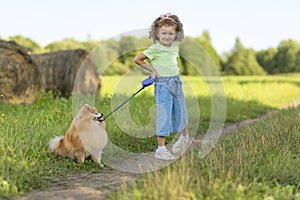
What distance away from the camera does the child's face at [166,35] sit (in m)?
5.62

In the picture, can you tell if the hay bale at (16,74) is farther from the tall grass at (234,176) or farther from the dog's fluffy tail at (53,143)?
the tall grass at (234,176)

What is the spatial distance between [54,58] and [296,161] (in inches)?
348

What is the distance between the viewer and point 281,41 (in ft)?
228

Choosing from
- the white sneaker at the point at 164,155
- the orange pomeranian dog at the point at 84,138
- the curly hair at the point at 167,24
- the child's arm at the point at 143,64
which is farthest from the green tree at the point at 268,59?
the orange pomeranian dog at the point at 84,138

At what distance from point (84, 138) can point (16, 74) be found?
480 cm

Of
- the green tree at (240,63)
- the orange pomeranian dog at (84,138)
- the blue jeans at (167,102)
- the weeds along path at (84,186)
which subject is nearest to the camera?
the weeds along path at (84,186)

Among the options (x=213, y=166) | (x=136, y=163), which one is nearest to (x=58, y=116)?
(x=136, y=163)

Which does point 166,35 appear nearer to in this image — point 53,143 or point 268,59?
point 53,143

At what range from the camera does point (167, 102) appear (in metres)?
5.69

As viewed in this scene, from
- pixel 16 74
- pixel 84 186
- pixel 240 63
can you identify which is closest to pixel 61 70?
Answer: pixel 16 74

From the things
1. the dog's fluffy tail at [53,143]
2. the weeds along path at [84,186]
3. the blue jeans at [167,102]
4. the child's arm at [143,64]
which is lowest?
the weeds along path at [84,186]

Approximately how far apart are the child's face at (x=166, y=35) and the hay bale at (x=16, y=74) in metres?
4.37

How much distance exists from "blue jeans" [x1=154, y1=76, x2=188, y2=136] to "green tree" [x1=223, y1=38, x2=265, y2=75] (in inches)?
1824

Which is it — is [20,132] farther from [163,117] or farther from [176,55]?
[176,55]
